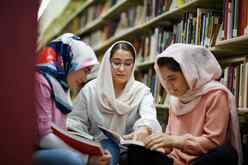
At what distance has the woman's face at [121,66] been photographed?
247 centimetres

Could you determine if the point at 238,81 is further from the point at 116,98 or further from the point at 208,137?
the point at 116,98

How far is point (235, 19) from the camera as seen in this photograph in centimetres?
216

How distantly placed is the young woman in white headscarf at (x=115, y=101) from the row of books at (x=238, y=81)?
47 centimetres

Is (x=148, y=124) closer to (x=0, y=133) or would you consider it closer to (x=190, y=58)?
(x=190, y=58)

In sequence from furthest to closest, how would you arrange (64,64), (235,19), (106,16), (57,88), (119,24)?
(106,16), (119,24), (235,19), (64,64), (57,88)

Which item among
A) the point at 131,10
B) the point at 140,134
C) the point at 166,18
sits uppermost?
the point at 131,10

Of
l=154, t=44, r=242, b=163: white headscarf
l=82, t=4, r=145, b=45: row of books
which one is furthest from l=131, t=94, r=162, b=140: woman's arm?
l=82, t=4, r=145, b=45: row of books

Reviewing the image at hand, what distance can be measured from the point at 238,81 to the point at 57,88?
1.02 metres

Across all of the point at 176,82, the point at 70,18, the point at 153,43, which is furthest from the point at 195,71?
the point at 70,18

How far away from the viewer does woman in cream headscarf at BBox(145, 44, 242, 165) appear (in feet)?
5.97

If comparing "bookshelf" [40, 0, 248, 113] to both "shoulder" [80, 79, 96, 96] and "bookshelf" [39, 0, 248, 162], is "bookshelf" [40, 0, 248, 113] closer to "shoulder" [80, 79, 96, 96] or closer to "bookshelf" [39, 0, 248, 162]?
"bookshelf" [39, 0, 248, 162]

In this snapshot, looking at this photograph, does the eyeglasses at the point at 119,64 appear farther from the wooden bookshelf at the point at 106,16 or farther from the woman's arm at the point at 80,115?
the wooden bookshelf at the point at 106,16

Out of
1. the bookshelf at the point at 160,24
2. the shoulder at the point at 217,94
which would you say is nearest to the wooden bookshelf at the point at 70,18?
the bookshelf at the point at 160,24

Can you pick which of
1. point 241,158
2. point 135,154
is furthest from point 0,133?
point 241,158
